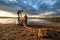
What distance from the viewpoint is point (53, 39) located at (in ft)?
58.2

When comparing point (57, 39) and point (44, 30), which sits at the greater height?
point (44, 30)

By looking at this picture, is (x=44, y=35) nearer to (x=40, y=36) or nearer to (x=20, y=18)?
(x=40, y=36)

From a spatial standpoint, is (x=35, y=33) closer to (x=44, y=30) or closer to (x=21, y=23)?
(x=44, y=30)

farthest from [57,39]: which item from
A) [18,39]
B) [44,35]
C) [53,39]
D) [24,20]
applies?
[24,20]

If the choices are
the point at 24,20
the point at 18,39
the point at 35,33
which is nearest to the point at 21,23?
the point at 24,20

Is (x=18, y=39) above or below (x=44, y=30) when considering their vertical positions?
below

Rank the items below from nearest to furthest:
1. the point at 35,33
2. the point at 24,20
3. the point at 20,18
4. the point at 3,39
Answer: the point at 3,39, the point at 35,33, the point at 24,20, the point at 20,18

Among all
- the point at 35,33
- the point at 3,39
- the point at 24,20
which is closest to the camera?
the point at 3,39

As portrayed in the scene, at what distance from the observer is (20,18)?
29.7 m

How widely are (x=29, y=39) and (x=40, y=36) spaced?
153 centimetres

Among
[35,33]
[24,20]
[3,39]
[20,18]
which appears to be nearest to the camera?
[3,39]

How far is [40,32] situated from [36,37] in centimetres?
94

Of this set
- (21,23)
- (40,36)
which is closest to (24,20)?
(21,23)

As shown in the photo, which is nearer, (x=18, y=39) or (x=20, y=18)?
(x=18, y=39)
